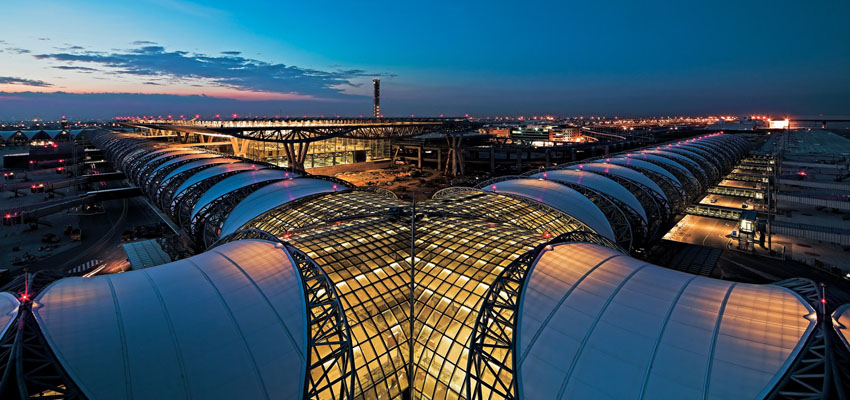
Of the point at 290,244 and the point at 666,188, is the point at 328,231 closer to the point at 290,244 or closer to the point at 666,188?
the point at 290,244

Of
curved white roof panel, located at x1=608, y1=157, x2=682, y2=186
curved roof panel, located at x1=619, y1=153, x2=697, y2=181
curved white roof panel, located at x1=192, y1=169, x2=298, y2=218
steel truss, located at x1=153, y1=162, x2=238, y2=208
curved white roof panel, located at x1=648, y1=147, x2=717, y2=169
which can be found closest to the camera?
curved white roof panel, located at x1=192, y1=169, x2=298, y2=218

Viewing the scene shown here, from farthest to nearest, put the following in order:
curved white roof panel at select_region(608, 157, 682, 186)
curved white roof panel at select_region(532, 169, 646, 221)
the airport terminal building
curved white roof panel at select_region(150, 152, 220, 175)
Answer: curved white roof panel at select_region(150, 152, 220, 175)
curved white roof panel at select_region(608, 157, 682, 186)
curved white roof panel at select_region(532, 169, 646, 221)
the airport terminal building

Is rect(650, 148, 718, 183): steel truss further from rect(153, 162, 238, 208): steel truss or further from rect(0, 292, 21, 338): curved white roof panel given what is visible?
rect(153, 162, 238, 208): steel truss

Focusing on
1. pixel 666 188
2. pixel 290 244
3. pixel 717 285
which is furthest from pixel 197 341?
pixel 666 188

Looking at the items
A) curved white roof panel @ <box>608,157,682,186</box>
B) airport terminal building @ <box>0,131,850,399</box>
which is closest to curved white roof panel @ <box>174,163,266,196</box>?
airport terminal building @ <box>0,131,850,399</box>

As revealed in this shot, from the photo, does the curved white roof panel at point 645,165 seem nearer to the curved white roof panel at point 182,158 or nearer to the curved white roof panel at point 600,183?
the curved white roof panel at point 600,183
